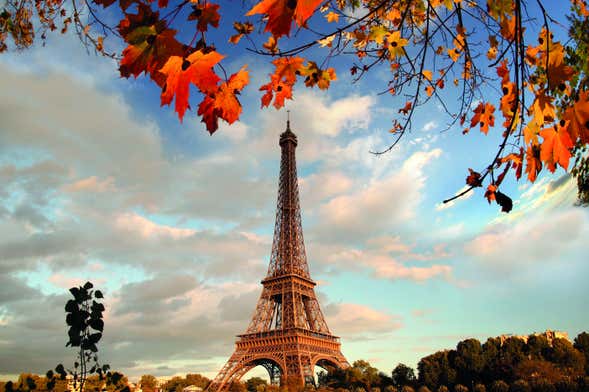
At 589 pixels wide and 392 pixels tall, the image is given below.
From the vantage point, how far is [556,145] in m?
2.70

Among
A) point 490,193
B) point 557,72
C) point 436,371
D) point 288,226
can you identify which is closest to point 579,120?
point 557,72

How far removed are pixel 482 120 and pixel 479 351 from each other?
144ft

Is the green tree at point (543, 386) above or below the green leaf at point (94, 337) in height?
below

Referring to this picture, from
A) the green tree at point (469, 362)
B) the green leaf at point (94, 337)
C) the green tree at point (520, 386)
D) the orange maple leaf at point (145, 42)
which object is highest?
the orange maple leaf at point (145, 42)

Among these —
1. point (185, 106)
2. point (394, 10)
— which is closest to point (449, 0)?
point (394, 10)

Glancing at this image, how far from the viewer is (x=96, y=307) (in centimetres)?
653

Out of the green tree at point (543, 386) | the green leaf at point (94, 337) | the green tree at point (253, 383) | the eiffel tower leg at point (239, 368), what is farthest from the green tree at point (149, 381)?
the green leaf at point (94, 337)

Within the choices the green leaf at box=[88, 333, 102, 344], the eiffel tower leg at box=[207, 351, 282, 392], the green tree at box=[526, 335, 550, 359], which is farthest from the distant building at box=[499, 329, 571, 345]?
the green leaf at box=[88, 333, 102, 344]

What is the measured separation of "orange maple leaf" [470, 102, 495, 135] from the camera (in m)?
4.93

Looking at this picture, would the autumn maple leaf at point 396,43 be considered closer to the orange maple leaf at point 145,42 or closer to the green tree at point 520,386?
the orange maple leaf at point 145,42

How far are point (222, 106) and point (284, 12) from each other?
41.3 inches

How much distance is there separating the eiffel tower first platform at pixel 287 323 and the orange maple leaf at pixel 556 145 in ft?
152

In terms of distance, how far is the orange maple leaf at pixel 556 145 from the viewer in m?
2.66

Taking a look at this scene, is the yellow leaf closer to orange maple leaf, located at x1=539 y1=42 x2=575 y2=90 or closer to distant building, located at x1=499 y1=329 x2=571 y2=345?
orange maple leaf, located at x1=539 y1=42 x2=575 y2=90
